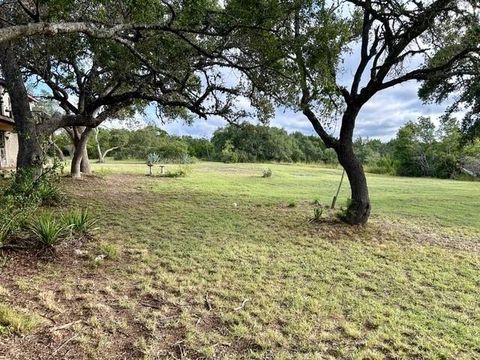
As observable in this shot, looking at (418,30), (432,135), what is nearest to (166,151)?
(432,135)

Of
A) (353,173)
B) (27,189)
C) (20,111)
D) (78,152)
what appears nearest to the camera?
(27,189)

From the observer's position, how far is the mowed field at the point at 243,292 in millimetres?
2918

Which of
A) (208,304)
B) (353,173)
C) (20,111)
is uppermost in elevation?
(20,111)

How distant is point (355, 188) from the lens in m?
7.41

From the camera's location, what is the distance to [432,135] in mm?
34406

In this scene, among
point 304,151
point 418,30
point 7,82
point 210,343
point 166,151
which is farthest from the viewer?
point 304,151

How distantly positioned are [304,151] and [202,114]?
51485 mm

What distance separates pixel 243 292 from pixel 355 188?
14.3 feet

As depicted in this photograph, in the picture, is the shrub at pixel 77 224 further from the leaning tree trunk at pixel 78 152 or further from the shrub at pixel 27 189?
the leaning tree trunk at pixel 78 152

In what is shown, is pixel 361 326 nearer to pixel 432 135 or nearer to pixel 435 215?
pixel 435 215

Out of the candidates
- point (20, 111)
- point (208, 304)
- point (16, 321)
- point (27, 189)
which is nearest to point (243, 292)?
point (208, 304)

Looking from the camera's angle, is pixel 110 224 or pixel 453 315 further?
pixel 110 224

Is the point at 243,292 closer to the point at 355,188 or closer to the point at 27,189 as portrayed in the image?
the point at 27,189

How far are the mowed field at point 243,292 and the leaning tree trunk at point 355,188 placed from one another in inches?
12.4
